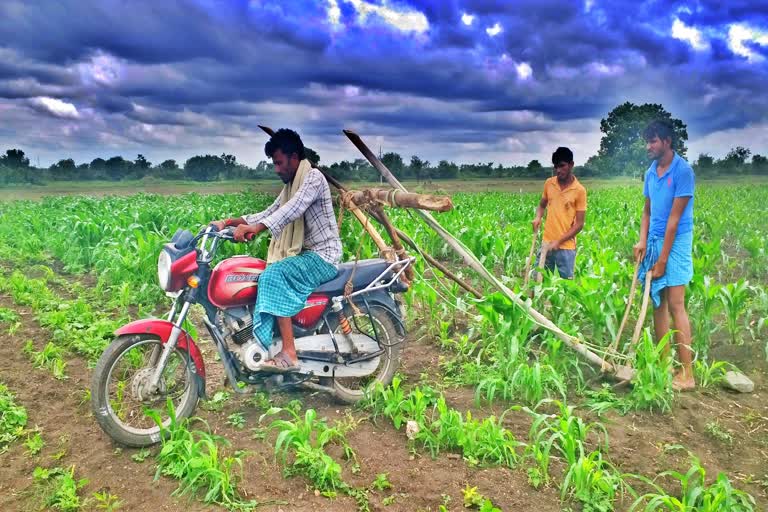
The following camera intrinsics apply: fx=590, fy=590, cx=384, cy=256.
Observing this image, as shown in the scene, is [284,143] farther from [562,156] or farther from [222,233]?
[562,156]

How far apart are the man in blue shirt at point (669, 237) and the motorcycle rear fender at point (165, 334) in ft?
12.5

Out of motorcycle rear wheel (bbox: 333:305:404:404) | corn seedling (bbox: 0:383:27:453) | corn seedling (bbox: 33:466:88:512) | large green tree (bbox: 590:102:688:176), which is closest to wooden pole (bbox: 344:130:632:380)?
motorcycle rear wheel (bbox: 333:305:404:404)

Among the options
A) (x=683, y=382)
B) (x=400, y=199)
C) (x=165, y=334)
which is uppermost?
(x=400, y=199)

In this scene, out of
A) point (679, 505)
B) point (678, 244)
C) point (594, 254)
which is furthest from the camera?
point (594, 254)

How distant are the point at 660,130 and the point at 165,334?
4.20 m

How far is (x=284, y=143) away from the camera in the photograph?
446cm

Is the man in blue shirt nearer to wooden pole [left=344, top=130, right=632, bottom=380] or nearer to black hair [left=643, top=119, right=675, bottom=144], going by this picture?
black hair [left=643, top=119, right=675, bottom=144]

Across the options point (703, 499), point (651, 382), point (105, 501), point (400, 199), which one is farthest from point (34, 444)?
point (651, 382)

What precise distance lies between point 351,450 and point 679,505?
197 centimetres

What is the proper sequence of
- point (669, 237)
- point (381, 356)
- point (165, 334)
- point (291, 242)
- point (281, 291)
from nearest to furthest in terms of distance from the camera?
1. point (165, 334)
2. point (281, 291)
3. point (291, 242)
4. point (669, 237)
5. point (381, 356)

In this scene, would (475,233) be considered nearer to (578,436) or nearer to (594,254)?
(594,254)

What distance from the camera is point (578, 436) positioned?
4066mm

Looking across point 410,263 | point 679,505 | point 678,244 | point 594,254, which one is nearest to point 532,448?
point 679,505

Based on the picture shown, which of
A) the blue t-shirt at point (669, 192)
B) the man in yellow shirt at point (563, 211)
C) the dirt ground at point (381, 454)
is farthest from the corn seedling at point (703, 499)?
the man in yellow shirt at point (563, 211)
